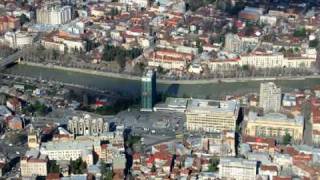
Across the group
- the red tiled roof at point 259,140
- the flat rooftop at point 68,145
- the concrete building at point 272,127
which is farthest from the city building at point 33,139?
the concrete building at point 272,127

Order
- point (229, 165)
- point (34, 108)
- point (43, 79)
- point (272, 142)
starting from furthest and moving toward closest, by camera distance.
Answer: point (43, 79), point (34, 108), point (272, 142), point (229, 165)

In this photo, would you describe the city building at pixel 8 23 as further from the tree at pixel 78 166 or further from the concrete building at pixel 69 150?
the tree at pixel 78 166

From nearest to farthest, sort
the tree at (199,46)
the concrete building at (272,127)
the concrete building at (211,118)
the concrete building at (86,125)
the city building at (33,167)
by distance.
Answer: the city building at (33,167) → the concrete building at (86,125) → the concrete building at (272,127) → the concrete building at (211,118) → the tree at (199,46)

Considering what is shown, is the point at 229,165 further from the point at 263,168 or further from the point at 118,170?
the point at 118,170

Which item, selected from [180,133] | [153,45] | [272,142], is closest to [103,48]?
[153,45]

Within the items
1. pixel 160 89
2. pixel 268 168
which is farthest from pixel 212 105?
pixel 268 168
